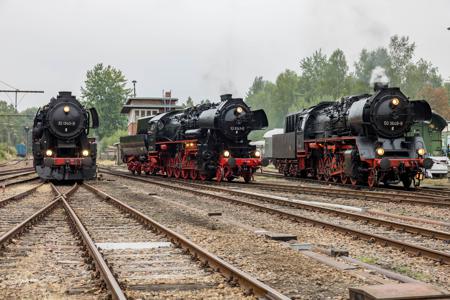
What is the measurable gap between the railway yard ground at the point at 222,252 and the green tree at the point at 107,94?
284 ft

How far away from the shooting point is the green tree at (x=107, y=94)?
325 feet

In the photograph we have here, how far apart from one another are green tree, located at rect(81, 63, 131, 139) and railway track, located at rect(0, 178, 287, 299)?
88.9 meters

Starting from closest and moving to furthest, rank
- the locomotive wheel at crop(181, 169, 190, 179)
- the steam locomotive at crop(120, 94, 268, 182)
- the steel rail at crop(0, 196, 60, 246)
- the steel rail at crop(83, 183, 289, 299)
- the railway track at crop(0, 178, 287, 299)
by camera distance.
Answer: the steel rail at crop(83, 183, 289, 299) < the railway track at crop(0, 178, 287, 299) < the steel rail at crop(0, 196, 60, 246) < the steam locomotive at crop(120, 94, 268, 182) < the locomotive wheel at crop(181, 169, 190, 179)

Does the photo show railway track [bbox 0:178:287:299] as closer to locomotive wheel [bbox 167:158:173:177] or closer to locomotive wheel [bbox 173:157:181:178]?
locomotive wheel [bbox 173:157:181:178]

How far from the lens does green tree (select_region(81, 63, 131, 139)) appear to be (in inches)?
3903

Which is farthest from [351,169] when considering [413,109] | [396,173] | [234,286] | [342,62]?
[342,62]

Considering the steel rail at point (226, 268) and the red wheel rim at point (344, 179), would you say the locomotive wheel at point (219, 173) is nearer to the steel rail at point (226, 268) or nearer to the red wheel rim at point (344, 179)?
the red wheel rim at point (344, 179)

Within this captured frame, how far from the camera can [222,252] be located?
785cm

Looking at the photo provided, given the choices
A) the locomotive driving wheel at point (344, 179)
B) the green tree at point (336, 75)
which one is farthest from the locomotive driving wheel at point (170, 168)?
the green tree at point (336, 75)

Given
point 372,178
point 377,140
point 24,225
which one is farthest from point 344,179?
point 24,225

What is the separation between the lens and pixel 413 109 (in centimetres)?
1961

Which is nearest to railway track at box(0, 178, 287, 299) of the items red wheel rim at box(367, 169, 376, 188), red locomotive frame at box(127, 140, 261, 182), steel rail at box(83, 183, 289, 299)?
steel rail at box(83, 183, 289, 299)

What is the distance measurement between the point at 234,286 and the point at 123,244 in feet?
10.2

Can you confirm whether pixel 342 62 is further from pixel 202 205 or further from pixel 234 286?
pixel 234 286
